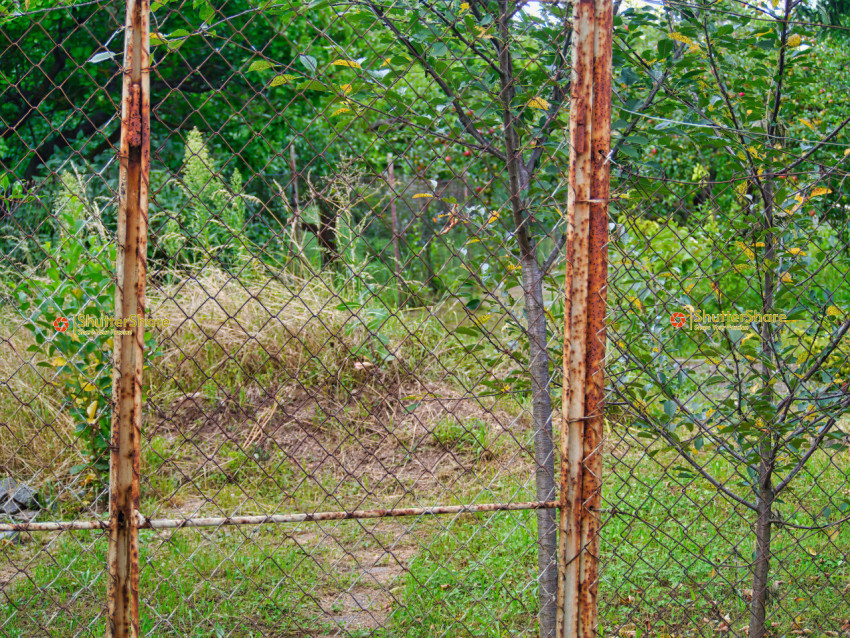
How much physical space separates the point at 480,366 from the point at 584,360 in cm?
129

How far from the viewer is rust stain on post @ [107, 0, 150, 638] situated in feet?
4.92

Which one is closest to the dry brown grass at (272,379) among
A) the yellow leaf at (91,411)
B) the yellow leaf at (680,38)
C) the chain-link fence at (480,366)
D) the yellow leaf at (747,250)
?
the chain-link fence at (480,366)

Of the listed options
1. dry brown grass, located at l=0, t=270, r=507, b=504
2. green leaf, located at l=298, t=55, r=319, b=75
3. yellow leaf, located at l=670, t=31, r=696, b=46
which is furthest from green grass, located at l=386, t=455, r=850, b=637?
green leaf, located at l=298, t=55, r=319, b=75

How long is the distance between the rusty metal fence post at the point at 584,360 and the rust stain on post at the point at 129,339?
1023mm

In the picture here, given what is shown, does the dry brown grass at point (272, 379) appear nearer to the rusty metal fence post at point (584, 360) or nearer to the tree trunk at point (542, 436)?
the tree trunk at point (542, 436)

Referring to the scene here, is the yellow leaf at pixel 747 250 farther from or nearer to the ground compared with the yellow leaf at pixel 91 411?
farther from the ground

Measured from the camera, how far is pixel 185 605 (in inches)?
99.2

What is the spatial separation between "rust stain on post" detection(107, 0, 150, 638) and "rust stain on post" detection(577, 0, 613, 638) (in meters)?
1.07

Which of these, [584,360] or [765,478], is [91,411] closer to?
[584,360]

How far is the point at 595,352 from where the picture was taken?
167 centimetres

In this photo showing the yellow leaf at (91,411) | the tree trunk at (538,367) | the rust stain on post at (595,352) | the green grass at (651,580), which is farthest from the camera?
the yellow leaf at (91,411)

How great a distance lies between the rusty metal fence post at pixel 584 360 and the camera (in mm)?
1653

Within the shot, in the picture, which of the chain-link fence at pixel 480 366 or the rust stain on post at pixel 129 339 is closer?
the rust stain on post at pixel 129 339

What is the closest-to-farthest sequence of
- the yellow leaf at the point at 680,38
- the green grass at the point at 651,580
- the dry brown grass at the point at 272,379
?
the yellow leaf at the point at 680,38
the green grass at the point at 651,580
the dry brown grass at the point at 272,379
